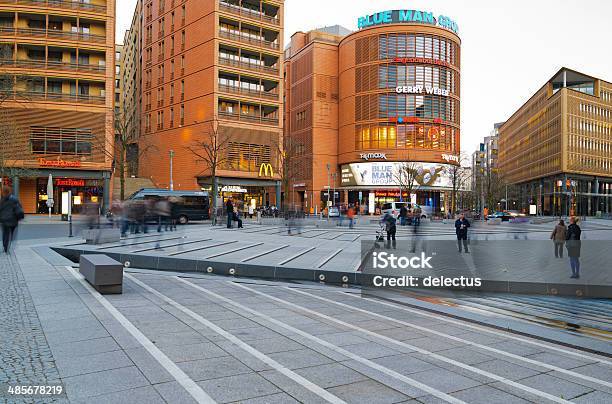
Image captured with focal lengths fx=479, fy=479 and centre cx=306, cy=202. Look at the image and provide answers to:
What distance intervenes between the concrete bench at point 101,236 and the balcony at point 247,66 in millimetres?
37926

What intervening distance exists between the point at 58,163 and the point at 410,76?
4758 cm

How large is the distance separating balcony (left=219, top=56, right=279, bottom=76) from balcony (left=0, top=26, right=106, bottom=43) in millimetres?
12372

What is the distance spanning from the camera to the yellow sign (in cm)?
5534

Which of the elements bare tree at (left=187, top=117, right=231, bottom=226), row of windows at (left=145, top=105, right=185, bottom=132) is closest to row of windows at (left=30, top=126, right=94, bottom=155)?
bare tree at (left=187, top=117, right=231, bottom=226)

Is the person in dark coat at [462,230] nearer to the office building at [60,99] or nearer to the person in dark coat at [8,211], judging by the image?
the person in dark coat at [8,211]

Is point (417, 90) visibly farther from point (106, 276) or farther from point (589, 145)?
point (106, 276)

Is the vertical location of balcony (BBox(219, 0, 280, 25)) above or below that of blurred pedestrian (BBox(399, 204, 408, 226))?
above

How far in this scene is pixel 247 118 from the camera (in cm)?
5444

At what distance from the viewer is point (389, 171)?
228ft

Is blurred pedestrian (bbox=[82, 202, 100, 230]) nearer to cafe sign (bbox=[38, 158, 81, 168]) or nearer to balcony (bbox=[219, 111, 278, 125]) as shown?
cafe sign (bbox=[38, 158, 81, 168])

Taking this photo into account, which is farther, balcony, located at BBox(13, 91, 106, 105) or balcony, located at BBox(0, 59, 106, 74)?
balcony, located at BBox(13, 91, 106, 105)

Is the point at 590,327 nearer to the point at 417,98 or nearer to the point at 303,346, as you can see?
the point at 303,346

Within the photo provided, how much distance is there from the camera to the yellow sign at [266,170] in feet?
182

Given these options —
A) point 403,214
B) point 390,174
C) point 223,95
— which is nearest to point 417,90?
point 390,174
